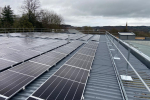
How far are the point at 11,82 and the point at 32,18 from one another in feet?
160

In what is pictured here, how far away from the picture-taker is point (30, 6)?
4959 centimetres

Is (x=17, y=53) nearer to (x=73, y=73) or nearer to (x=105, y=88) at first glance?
(x=73, y=73)

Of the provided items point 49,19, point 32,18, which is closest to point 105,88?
point 32,18

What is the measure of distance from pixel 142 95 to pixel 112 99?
1.31 meters

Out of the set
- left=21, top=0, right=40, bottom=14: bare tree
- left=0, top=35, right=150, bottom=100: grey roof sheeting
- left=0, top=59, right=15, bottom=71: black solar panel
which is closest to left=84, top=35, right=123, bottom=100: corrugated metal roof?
left=0, top=35, right=150, bottom=100: grey roof sheeting

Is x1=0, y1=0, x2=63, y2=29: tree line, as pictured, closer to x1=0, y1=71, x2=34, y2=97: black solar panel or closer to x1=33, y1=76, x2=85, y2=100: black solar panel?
A: x1=0, y1=71, x2=34, y2=97: black solar panel

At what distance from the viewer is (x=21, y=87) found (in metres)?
4.18

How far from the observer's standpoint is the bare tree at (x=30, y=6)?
4853 centimetres

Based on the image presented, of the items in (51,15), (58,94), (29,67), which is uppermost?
(51,15)

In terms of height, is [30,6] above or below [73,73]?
above

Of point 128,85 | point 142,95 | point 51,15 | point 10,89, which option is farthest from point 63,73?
point 51,15

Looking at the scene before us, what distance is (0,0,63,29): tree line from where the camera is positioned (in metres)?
46.7

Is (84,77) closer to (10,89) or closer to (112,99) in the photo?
(112,99)

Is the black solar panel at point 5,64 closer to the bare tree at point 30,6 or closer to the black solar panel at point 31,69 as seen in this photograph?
the black solar panel at point 31,69
